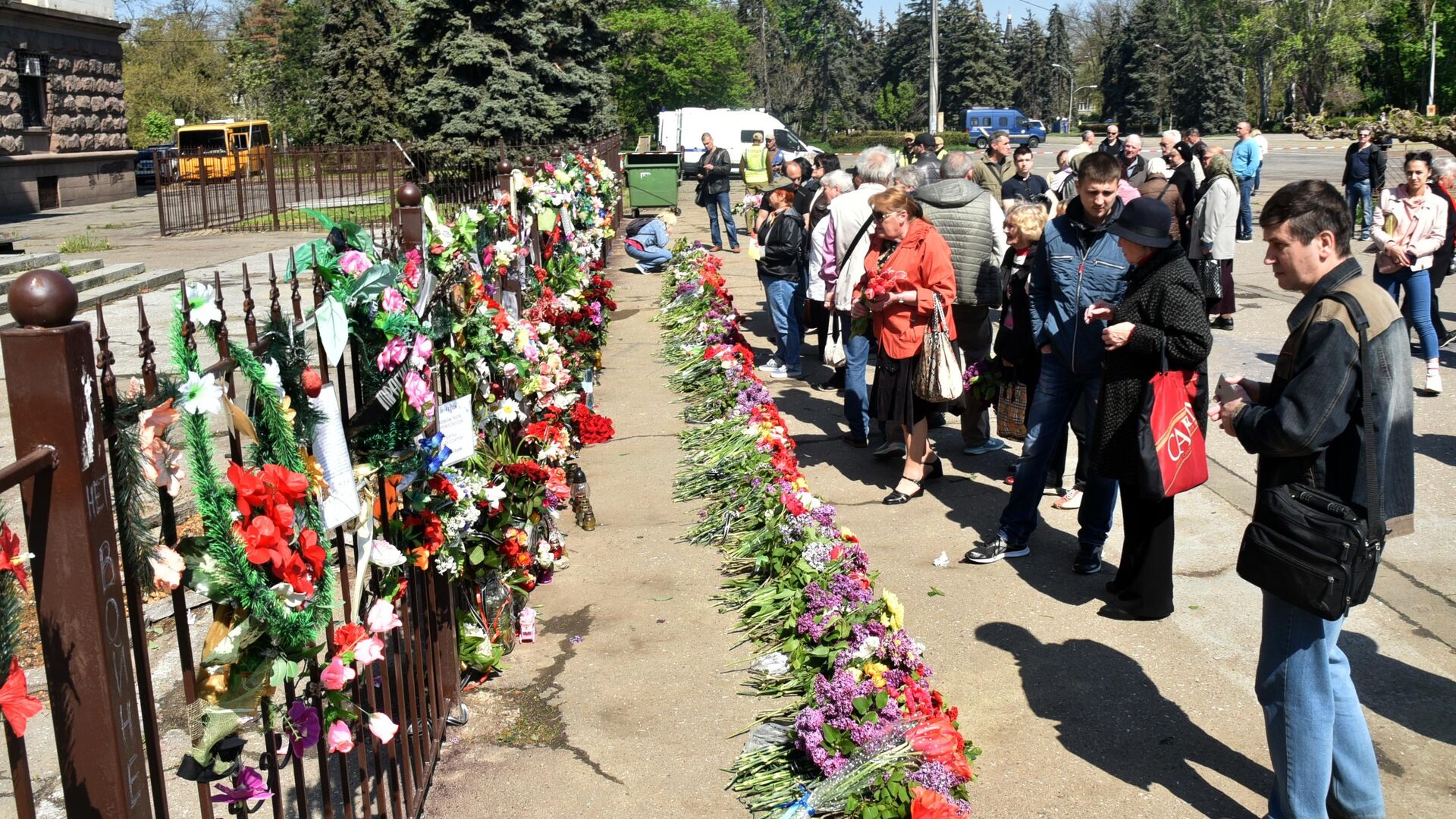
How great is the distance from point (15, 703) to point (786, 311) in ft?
28.2

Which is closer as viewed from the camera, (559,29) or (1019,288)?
(1019,288)

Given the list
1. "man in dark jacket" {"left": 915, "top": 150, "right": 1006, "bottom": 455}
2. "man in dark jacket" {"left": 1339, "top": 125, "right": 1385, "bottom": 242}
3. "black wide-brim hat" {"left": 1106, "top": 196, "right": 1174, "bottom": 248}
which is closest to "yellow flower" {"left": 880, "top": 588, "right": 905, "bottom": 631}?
"black wide-brim hat" {"left": 1106, "top": 196, "right": 1174, "bottom": 248}

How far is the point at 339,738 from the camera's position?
2852 mm

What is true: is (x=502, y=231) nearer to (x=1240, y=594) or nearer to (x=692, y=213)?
(x=1240, y=594)

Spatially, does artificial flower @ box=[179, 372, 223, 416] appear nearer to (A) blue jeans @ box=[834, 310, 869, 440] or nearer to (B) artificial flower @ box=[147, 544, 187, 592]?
(B) artificial flower @ box=[147, 544, 187, 592]

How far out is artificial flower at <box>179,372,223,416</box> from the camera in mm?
2182

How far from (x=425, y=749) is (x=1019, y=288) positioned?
4090 millimetres

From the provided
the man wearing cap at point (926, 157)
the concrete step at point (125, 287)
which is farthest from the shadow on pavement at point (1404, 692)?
the concrete step at point (125, 287)

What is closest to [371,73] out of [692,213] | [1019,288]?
[692,213]

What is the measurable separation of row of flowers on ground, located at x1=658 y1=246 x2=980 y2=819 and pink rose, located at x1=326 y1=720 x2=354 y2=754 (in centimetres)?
139

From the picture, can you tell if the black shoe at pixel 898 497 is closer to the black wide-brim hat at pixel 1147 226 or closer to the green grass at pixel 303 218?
the black wide-brim hat at pixel 1147 226

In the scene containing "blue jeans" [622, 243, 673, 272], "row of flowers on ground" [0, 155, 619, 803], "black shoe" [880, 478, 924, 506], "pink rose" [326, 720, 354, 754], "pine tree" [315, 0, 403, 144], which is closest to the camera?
"row of flowers on ground" [0, 155, 619, 803]

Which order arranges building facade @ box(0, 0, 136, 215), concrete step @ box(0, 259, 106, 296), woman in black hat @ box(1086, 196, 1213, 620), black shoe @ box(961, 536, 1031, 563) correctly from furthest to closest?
building facade @ box(0, 0, 136, 215) → concrete step @ box(0, 259, 106, 296) → black shoe @ box(961, 536, 1031, 563) → woman in black hat @ box(1086, 196, 1213, 620)

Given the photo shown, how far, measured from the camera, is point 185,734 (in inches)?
169
